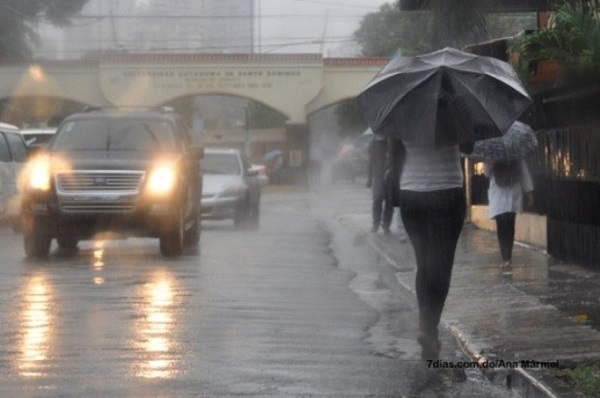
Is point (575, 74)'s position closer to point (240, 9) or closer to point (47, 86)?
point (47, 86)

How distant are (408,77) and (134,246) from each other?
11099mm

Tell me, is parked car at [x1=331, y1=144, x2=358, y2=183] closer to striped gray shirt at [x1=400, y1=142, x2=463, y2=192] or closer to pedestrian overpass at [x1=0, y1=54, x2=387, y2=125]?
pedestrian overpass at [x1=0, y1=54, x2=387, y2=125]

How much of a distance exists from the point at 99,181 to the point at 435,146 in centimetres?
878

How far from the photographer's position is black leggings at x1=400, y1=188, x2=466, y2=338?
371 inches

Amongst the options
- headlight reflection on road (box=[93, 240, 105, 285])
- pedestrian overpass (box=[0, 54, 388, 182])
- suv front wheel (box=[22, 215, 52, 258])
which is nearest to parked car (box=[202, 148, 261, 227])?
headlight reflection on road (box=[93, 240, 105, 285])

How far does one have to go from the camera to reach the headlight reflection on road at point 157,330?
29.3 ft

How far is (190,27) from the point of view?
201 ft

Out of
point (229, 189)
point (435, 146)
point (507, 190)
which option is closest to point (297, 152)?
point (229, 189)

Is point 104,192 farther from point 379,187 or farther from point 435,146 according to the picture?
point 435,146

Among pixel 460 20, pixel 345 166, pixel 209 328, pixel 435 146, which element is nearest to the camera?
pixel 435 146

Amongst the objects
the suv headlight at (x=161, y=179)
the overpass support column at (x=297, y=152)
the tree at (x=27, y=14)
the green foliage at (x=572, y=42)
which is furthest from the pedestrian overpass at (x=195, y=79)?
the green foliage at (x=572, y=42)

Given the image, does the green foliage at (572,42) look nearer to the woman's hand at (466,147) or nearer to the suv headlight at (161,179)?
the woman's hand at (466,147)

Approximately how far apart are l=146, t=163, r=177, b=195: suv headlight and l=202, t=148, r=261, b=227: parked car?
8260 millimetres

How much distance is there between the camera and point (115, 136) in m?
18.5
